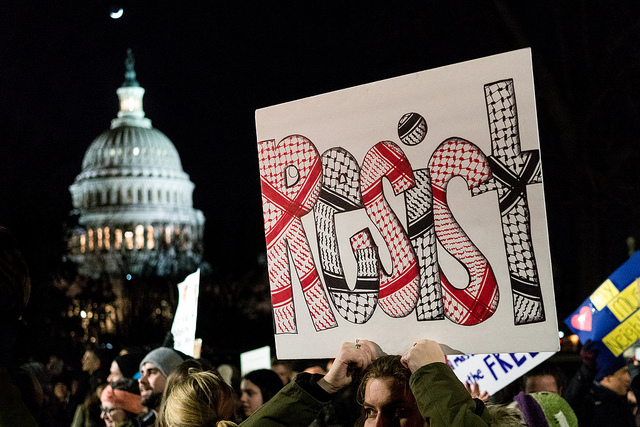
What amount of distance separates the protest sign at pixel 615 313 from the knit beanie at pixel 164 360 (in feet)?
7.07

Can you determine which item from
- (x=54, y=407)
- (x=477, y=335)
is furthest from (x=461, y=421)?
(x=54, y=407)

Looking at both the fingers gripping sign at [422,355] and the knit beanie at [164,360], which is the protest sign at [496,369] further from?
the fingers gripping sign at [422,355]

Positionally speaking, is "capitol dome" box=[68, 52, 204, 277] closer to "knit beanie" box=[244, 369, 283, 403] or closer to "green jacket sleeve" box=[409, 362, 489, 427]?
"knit beanie" box=[244, 369, 283, 403]

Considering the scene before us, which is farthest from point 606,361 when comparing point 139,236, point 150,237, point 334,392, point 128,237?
point 150,237

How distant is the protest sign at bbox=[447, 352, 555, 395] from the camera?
420 centimetres

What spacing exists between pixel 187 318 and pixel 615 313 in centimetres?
242

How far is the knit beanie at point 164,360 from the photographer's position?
4336 millimetres

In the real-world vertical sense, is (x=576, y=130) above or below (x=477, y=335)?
above

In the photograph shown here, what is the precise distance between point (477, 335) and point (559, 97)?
908 cm

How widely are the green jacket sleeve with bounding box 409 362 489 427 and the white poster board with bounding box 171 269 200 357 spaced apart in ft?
9.23

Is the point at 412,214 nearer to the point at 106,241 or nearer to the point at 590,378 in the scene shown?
the point at 590,378

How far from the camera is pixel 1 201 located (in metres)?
15.9

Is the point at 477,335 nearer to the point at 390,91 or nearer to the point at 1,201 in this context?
the point at 390,91

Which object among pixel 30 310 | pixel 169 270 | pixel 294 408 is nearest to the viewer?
pixel 294 408
